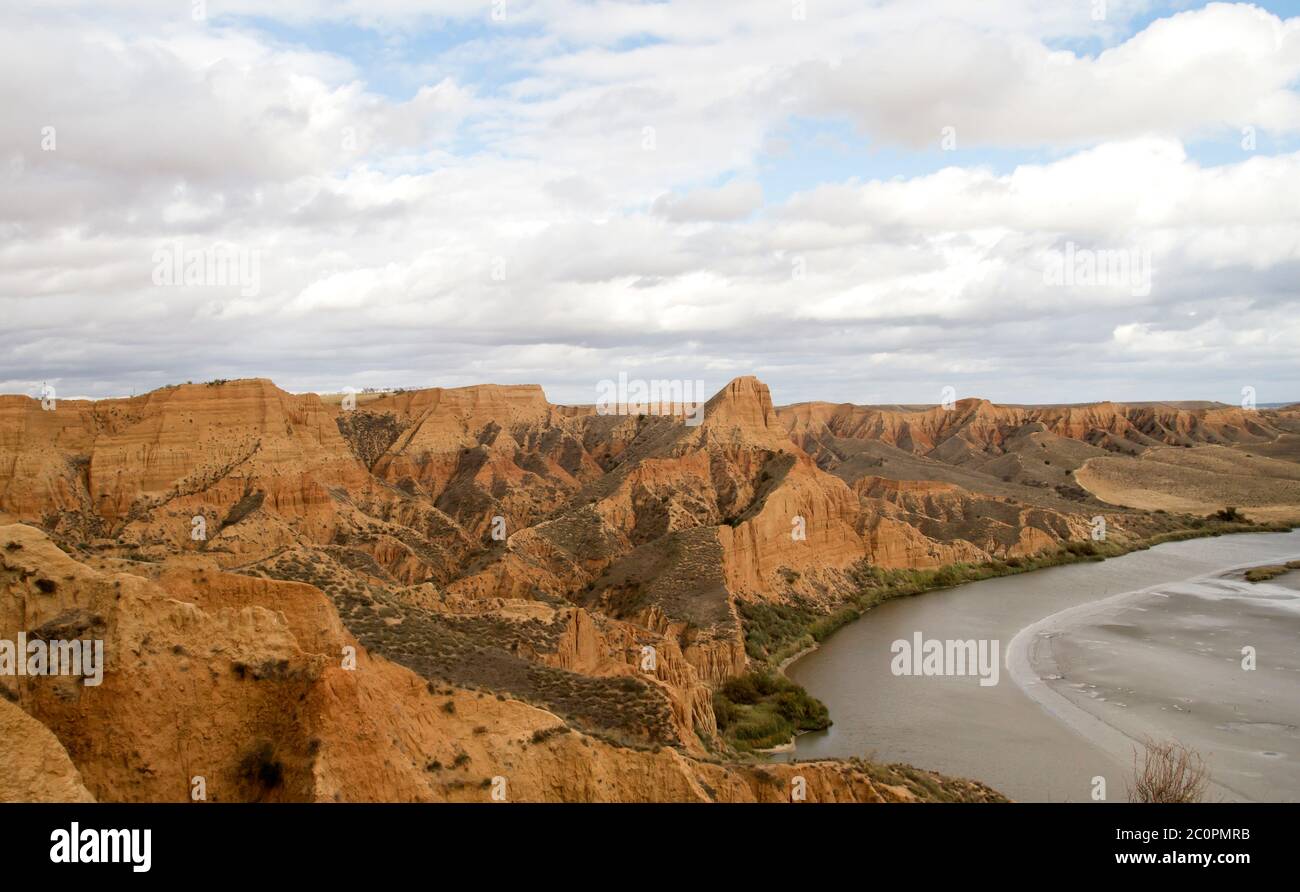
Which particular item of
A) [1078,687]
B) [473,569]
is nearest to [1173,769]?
[1078,687]

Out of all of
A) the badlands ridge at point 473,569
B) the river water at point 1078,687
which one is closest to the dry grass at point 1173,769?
the river water at point 1078,687

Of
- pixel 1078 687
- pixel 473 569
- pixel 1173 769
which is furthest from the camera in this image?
pixel 473 569

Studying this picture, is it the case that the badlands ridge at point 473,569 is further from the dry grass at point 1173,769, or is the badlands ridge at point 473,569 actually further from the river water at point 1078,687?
the dry grass at point 1173,769

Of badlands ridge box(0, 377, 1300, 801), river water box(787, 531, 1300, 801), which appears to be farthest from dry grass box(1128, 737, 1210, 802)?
badlands ridge box(0, 377, 1300, 801)

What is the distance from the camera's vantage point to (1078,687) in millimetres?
36281

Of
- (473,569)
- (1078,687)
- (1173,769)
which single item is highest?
(473,569)

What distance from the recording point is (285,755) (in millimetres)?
12508

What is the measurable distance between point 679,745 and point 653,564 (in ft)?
85.5

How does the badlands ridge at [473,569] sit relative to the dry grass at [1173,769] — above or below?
above

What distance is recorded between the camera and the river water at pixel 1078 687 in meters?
27.5

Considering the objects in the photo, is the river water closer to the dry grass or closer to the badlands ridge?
the dry grass

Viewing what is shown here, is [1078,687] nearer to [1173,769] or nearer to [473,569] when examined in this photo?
[1173,769]
